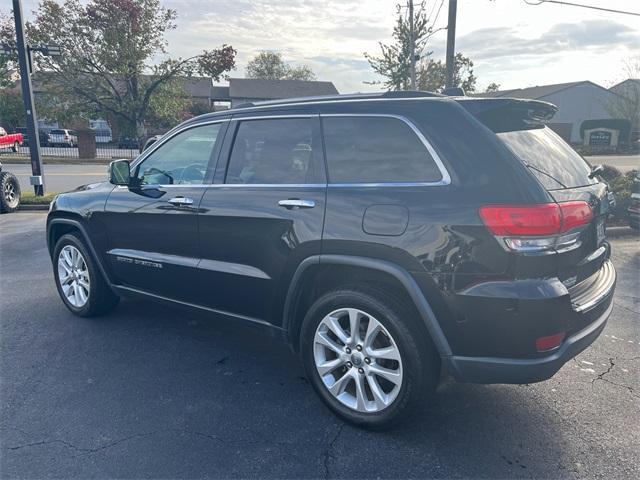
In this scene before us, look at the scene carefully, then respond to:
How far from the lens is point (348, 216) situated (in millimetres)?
2842

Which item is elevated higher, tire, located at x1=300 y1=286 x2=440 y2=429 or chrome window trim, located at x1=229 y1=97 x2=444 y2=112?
chrome window trim, located at x1=229 y1=97 x2=444 y2=112

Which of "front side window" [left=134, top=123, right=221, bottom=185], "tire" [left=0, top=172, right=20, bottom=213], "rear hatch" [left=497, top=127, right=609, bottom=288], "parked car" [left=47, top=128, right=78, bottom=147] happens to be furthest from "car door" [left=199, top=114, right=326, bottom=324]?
"parked car" [left=47, top=128, right=78, bottom=147]

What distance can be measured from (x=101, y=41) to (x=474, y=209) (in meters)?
26.2

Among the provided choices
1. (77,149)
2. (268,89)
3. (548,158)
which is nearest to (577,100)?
(268,89)

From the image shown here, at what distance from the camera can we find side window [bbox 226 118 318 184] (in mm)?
3209

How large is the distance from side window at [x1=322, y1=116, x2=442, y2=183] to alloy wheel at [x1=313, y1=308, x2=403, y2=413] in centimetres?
81

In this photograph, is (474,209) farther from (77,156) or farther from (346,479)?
(77,156)

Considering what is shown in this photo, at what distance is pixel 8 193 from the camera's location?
1010 cm

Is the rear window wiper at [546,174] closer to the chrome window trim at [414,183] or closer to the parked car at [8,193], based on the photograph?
the chrome window trim at [414,183]

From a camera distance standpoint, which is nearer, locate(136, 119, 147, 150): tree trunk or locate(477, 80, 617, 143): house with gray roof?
locate(136, 119, 147, 150): tree trunk

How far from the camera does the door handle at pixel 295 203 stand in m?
3.01

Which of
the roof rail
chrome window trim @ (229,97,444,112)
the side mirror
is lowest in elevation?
the side mirror

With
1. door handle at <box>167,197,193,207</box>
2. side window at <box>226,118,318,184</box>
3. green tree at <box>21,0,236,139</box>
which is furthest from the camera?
green tree at <box>21,0,236,139</box>

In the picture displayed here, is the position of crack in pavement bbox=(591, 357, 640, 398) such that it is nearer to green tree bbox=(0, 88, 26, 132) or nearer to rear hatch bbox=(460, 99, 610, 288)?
rear hatch bbox=(460, 99, 610, 288)
